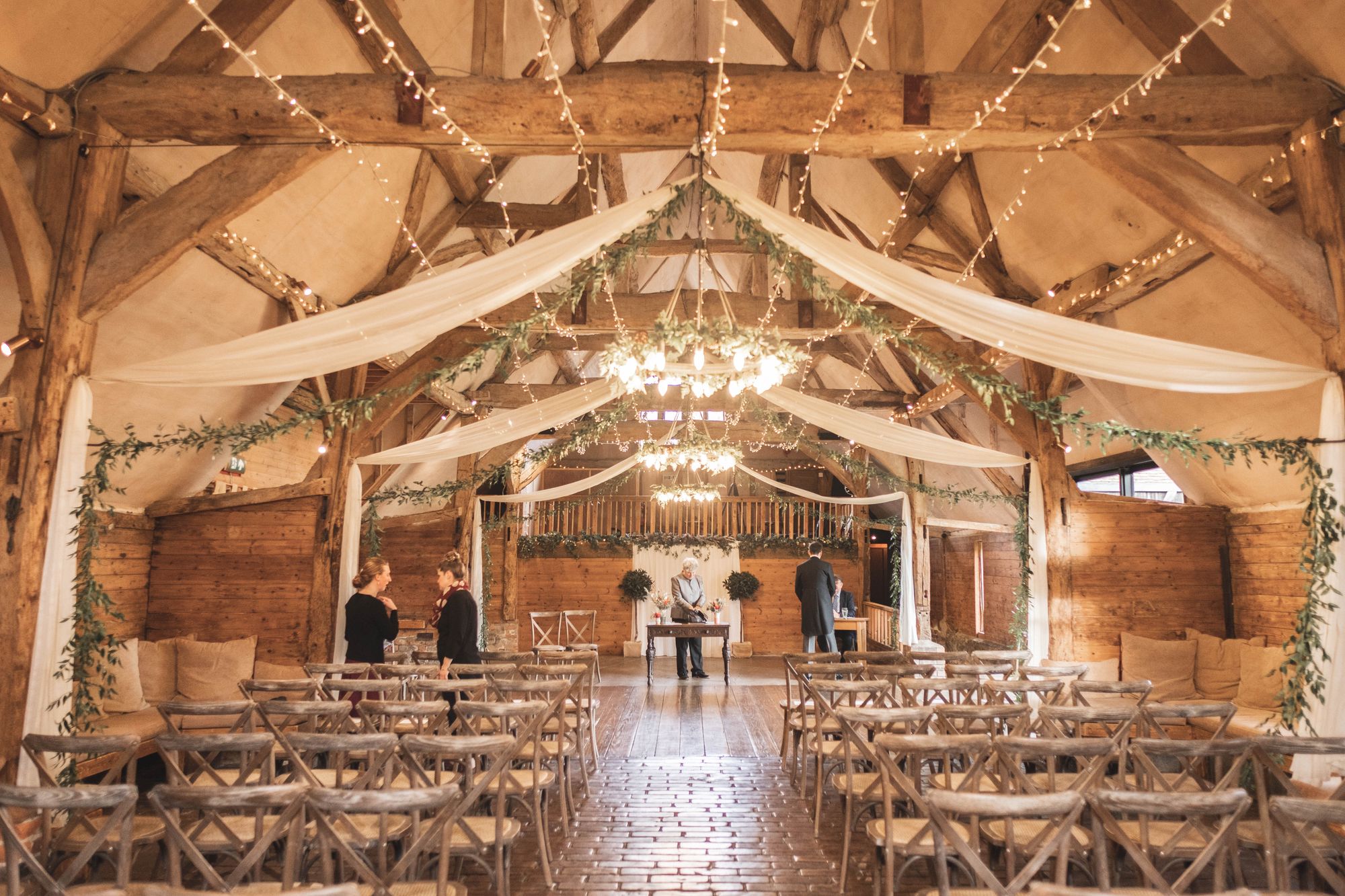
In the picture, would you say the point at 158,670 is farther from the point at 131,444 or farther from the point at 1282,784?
the point at 1282,784

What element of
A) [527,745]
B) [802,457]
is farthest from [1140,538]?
[802,457]

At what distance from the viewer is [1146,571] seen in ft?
27.1

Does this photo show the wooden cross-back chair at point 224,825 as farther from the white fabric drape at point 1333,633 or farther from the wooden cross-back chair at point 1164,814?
the white fabric drape at point 1333,633

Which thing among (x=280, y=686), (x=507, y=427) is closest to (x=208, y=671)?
(x=280, y=686)

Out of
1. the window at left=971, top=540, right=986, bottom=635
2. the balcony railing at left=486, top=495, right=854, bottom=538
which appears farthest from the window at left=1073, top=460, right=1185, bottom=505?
the balcony railing at left=486, top=495, right=854, bottom=538

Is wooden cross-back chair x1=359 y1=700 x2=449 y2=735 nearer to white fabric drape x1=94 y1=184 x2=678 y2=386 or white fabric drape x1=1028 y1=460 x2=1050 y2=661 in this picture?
white fabric drape x1=94 y1=184 x2=678 y2=386

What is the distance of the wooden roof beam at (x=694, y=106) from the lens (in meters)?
4.54

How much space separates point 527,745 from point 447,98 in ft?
12.5

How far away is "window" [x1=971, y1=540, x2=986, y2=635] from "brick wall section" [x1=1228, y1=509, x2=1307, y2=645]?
537cm

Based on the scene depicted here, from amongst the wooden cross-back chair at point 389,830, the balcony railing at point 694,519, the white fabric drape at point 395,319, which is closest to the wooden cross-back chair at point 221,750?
the wooden cross-back chair at point 389,830

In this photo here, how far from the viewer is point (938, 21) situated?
631 cm

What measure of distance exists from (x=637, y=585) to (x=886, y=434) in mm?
8259

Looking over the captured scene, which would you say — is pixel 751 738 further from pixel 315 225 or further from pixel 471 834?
pixel 315 225

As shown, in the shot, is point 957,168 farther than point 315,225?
Yes
